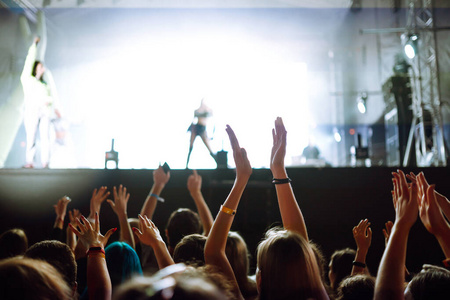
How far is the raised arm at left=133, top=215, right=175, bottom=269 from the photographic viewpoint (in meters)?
1.36

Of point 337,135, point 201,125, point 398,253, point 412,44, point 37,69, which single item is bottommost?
point 398,253

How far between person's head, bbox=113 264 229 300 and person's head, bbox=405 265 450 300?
0.71 meters

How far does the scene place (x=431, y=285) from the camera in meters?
1.11

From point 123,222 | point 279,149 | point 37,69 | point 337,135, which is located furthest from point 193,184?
point 337,135

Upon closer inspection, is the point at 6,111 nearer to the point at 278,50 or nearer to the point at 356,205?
the point at 278,50

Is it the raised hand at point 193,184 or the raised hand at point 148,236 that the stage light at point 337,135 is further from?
the raised hand at point 148,236

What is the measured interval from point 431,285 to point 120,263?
1.19 m

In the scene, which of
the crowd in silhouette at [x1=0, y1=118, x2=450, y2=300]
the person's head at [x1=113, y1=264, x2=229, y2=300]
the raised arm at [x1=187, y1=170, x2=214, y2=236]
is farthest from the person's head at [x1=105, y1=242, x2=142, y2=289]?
the person's head at [x1=113, y1=264, x2=229, y2=300]

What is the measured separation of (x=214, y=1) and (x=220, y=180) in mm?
5811

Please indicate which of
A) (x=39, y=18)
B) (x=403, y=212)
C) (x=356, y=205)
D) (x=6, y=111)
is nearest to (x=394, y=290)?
(x=403, y=212)

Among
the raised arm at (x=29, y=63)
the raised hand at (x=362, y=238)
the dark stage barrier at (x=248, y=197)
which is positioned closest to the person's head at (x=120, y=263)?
the raised hand at (x=362, y=238)

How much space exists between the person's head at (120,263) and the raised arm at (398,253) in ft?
3.30

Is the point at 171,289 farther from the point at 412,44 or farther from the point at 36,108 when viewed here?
the point at 412,44

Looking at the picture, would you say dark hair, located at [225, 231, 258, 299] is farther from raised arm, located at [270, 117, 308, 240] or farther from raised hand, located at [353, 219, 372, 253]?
raised hand, located at [353, 219, 372, 253]
